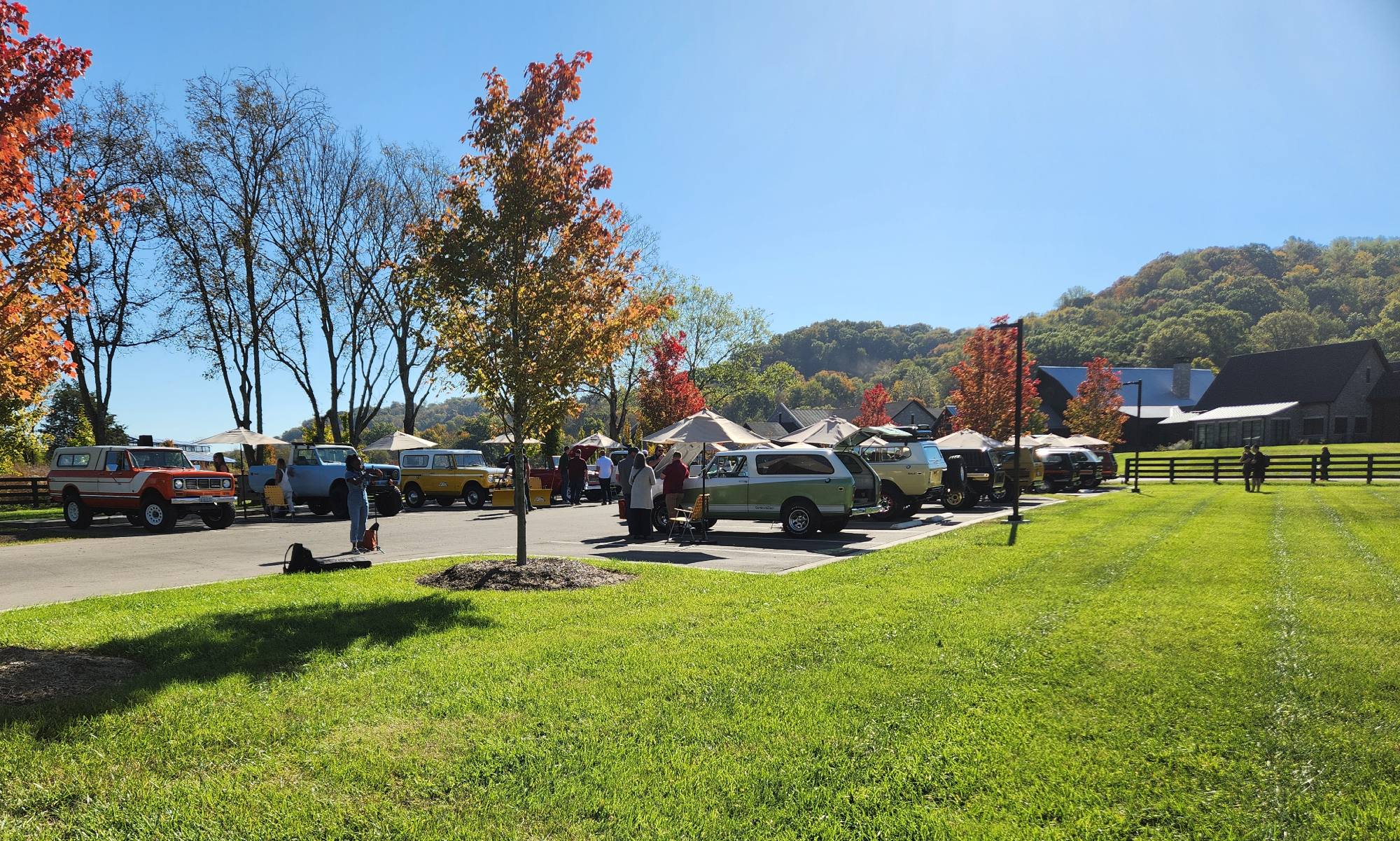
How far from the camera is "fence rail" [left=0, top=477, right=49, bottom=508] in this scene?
3120 centimetres

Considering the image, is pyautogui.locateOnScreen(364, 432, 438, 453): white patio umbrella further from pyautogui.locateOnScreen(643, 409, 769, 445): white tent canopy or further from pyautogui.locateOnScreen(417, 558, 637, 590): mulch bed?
pyautogui.locateOnScreen(417, 558, 637, 590): mulch bed

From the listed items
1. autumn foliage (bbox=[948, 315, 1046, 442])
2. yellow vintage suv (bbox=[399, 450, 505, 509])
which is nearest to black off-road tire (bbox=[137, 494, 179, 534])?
yellow vintage suv (bbox=[399, 450, 505, 509])

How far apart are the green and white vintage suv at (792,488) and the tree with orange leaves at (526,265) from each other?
6073 mm

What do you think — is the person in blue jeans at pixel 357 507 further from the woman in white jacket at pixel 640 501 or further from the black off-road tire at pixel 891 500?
the black off-road tire at pixel 891 500

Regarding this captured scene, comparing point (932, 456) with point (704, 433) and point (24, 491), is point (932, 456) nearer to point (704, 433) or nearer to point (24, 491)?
point (704, 433)

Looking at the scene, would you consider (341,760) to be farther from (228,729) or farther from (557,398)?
(557,398)

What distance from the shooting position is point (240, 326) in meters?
34.1

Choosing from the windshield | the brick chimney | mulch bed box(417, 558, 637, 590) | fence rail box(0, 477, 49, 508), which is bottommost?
fence rail box(0, 477, 49, 508)

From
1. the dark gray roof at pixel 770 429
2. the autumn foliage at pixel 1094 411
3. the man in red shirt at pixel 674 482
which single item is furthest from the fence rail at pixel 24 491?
the dark gray roof at pixel 770 429

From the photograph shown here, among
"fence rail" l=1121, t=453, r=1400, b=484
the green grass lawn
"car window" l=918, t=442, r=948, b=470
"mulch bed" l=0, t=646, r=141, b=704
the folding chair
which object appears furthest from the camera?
"fence rail" l=1121, t=453, r=1400, b=484

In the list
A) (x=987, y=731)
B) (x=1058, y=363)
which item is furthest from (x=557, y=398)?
(x=1058, y=363)

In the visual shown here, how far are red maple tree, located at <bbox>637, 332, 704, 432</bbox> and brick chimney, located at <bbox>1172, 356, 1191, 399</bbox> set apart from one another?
48.9 metres

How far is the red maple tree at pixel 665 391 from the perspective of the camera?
52281 millimetres

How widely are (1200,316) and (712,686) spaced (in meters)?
120
